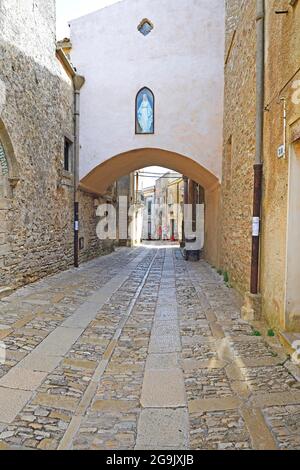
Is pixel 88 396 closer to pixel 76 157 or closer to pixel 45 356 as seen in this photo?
pixel 45 356

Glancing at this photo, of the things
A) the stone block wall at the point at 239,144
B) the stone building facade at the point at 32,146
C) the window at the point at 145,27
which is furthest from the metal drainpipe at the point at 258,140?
the window at the point at 145,27

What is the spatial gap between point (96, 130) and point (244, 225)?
5.97 meters

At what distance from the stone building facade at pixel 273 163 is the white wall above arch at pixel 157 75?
2.78m

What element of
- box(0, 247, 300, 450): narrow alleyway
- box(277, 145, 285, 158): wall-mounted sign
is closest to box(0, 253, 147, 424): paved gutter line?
box(0, 247, 300, 450): narrow alleyway

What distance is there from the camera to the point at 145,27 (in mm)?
10195

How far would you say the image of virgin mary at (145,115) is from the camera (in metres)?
10.1

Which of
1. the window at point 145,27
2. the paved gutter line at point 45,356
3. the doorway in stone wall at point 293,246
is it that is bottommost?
the paved gutter line at point 45,356

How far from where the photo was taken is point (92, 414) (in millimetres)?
2607

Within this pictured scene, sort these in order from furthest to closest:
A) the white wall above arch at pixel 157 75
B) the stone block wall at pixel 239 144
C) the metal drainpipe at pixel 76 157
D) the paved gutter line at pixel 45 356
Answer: the metal drainpipe at pixel 76 157 → the white wall above arch at pixel 157 75 → the stone block wall at pixel 239 144 → the paved gutter line at pixel 45 356

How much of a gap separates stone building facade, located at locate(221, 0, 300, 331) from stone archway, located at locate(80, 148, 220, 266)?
320 centimetres

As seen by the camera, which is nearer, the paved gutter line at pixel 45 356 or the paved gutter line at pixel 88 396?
the paved gutter line at pixel 88 396

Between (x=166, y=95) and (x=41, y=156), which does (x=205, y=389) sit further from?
(x=166, y=95)

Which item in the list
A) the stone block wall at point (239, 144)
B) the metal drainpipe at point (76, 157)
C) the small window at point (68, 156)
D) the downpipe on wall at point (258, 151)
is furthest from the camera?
the metal drainpipe at point (76, 157)

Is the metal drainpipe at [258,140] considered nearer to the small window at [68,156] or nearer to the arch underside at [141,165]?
the arch underside at [141,165]
